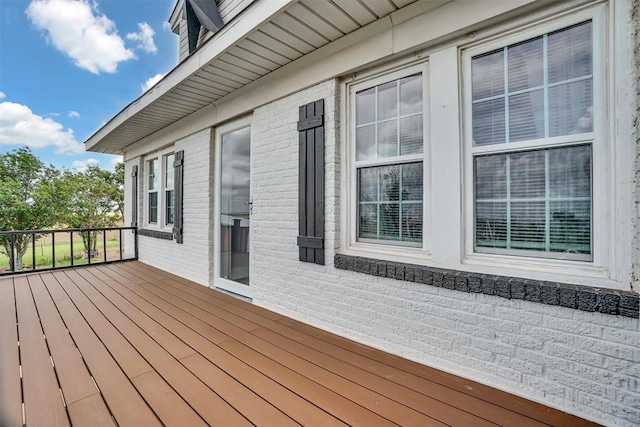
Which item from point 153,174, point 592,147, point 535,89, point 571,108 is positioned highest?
point 153,174

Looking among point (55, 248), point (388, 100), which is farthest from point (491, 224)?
point (55, 248)

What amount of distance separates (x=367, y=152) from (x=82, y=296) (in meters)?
3.85

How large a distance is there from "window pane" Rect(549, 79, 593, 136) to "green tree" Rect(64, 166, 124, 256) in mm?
13327

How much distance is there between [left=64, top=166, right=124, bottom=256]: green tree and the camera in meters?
10.2

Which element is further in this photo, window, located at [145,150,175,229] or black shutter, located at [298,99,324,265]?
window, located at [145,150,175,229]

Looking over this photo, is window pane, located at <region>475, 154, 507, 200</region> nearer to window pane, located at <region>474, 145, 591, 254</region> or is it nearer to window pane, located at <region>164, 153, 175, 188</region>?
window pane, located at <region>474, 145, 591, 254</region>

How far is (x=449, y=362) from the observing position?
172 centimetres

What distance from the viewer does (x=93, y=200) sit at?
35.6 ft

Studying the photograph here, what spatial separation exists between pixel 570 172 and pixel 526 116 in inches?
15.6

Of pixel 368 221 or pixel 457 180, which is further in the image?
pixel 368 221

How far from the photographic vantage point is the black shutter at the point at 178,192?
4.23 metres

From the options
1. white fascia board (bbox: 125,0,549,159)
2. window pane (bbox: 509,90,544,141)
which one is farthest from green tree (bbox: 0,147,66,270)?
window pane (bbox: 509,90,544,141)

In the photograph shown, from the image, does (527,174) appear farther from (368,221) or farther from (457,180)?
(368,221)

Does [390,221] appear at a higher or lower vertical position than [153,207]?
lower
